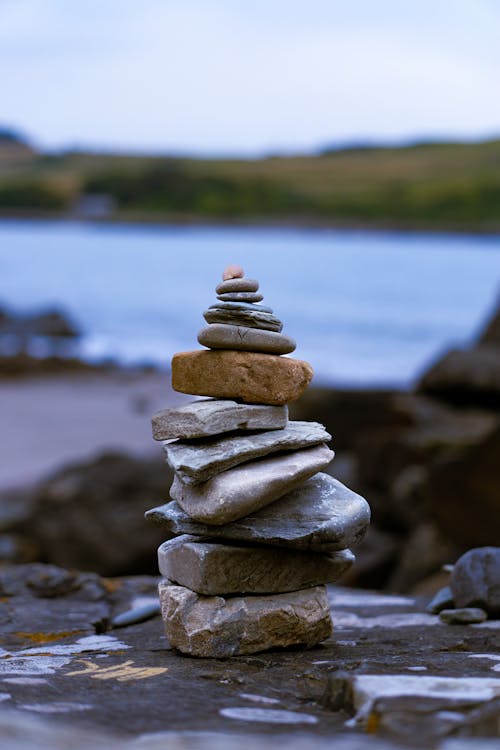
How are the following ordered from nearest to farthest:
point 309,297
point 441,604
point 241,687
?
point 241,687, point 441,604, point 309,297

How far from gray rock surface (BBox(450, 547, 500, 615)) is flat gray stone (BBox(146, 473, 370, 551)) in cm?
114

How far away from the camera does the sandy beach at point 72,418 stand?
61.8 feet

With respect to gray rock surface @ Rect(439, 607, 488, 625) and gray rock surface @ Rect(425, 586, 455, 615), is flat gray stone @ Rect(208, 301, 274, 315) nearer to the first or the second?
gray rock surface @ Rect(439, 607, 488, 625)

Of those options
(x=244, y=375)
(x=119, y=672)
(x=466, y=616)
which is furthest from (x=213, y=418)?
(x=466, y=616)

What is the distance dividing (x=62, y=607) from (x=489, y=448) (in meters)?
4.76

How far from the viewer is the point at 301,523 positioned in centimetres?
516

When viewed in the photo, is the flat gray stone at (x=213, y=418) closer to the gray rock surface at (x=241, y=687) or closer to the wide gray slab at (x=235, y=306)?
the wide gray slab at (x=235, y=306)

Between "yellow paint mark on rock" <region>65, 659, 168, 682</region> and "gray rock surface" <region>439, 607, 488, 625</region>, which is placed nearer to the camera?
"yellow paint mark on rock" <region>65, 659, 168, 682</region>

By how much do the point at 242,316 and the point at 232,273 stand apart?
241mm

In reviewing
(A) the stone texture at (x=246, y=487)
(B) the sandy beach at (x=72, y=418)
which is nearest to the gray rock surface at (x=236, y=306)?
(A) the stone texture at (x=246, y=487)

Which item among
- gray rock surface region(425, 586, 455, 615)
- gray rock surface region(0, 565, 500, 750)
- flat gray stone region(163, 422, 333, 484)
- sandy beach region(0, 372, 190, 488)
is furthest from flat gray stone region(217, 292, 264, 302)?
sandy beach region(0, 372, 190, 488)

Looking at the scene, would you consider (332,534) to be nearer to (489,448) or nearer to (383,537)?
(489,448)

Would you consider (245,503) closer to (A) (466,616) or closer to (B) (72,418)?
(A) (466,616)

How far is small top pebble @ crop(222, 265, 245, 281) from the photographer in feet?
17.5
